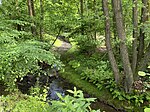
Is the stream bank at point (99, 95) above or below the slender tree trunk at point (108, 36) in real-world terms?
below

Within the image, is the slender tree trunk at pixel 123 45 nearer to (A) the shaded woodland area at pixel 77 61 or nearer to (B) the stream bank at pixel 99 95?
(A) the shaded woodland area at pixel 77 61

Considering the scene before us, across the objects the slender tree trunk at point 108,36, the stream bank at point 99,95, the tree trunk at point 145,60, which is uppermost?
the slender tree trunk at point 108,36

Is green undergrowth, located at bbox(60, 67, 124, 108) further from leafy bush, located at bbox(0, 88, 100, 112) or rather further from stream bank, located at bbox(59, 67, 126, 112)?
leafy bush, located at bbox(0, 88, 100, 112)

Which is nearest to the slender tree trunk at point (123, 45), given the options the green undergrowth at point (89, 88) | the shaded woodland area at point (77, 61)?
the shaded woodland area at point (77, 61)

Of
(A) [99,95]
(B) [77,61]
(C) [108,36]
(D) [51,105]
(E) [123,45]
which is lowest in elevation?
(A) [99,95]

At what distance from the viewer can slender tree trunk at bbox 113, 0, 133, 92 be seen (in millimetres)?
7682

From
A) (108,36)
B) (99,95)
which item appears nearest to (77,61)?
(99,95)

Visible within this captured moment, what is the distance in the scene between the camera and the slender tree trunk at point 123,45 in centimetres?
768

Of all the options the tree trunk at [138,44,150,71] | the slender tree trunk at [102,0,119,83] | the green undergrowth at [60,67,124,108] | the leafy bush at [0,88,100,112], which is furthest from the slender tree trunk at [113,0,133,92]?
the leafy bush at [0,88,100,112]

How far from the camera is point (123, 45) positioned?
8297 millimetres

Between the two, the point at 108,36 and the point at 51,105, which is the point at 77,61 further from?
the point at 51,105

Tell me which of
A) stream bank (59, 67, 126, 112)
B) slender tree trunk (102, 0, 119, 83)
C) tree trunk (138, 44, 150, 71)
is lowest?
stream bank (59, 67, 126, 112)

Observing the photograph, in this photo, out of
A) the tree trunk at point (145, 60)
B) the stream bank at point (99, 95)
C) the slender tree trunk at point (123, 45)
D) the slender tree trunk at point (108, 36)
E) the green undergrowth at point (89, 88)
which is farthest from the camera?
the tree trunk at point (145, 60)

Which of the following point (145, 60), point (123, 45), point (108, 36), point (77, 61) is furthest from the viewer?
point (77, 61)
